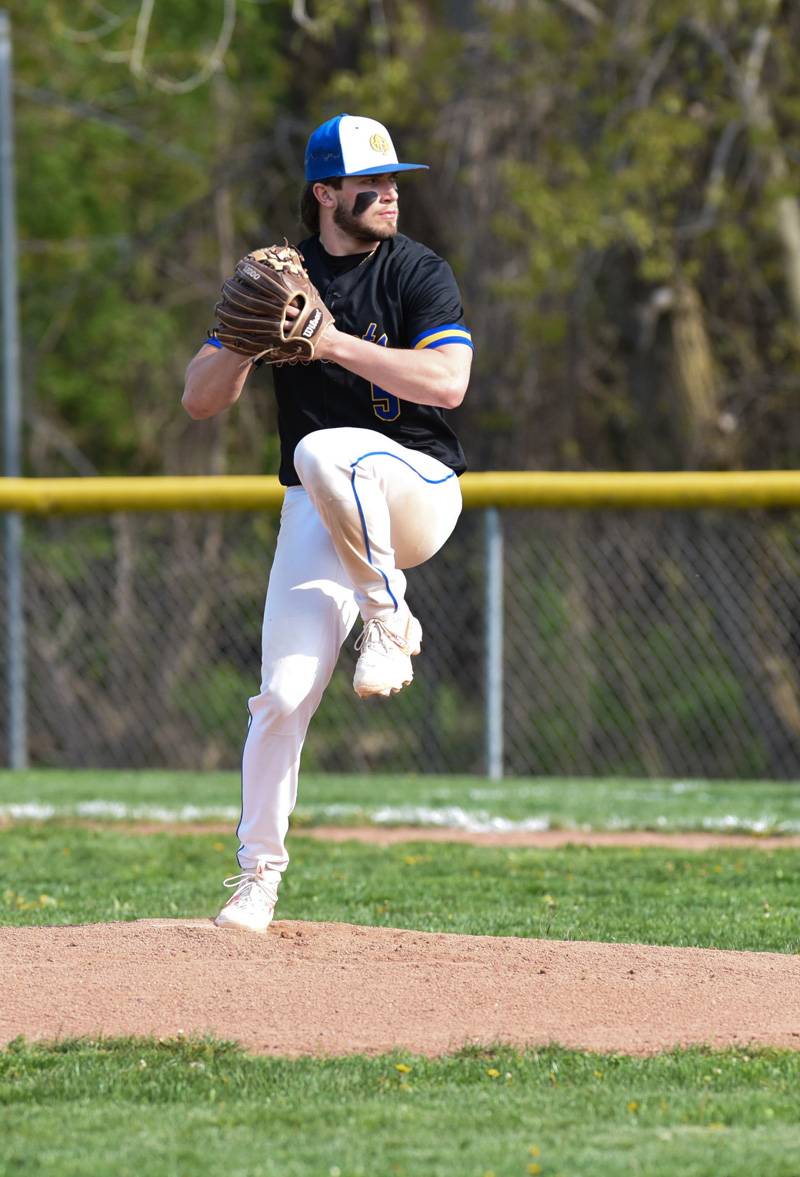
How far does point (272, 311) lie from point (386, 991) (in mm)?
1716

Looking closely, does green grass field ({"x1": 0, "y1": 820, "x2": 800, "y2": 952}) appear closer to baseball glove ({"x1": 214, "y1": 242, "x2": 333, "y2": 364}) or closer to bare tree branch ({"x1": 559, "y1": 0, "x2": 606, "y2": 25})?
baseball glove ({"x1": 214, "y1": 242, "x2": 333, "y2": 364})

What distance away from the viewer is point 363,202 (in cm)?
528

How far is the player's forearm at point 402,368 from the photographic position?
493 cm

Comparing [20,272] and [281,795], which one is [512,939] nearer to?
[281,795]

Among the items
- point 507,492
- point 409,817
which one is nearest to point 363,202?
point 409,817

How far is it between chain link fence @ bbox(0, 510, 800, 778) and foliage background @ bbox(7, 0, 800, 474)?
2.25m

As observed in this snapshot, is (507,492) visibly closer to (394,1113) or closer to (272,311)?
(272,311)

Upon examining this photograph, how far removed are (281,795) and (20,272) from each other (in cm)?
2342

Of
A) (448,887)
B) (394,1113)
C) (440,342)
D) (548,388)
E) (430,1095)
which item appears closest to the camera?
(394,1113)

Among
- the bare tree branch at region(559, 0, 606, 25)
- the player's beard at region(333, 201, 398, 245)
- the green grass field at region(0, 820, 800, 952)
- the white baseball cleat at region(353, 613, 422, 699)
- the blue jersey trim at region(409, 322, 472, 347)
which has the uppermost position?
the bare tree branch at region(559, 0, 606, 25)

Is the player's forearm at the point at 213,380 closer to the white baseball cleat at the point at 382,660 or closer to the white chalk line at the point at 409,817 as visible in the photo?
the white baseball cleat at the point at 382,660

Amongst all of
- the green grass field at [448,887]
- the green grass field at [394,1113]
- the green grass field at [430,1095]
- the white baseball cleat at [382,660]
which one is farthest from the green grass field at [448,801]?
the green grass field at [394,1113]

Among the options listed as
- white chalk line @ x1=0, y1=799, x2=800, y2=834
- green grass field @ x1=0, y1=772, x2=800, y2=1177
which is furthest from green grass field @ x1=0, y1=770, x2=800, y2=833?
green grass field @ x1=0, y1=772, x2=800, y2=1177

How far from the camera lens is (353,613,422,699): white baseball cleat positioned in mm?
5031
